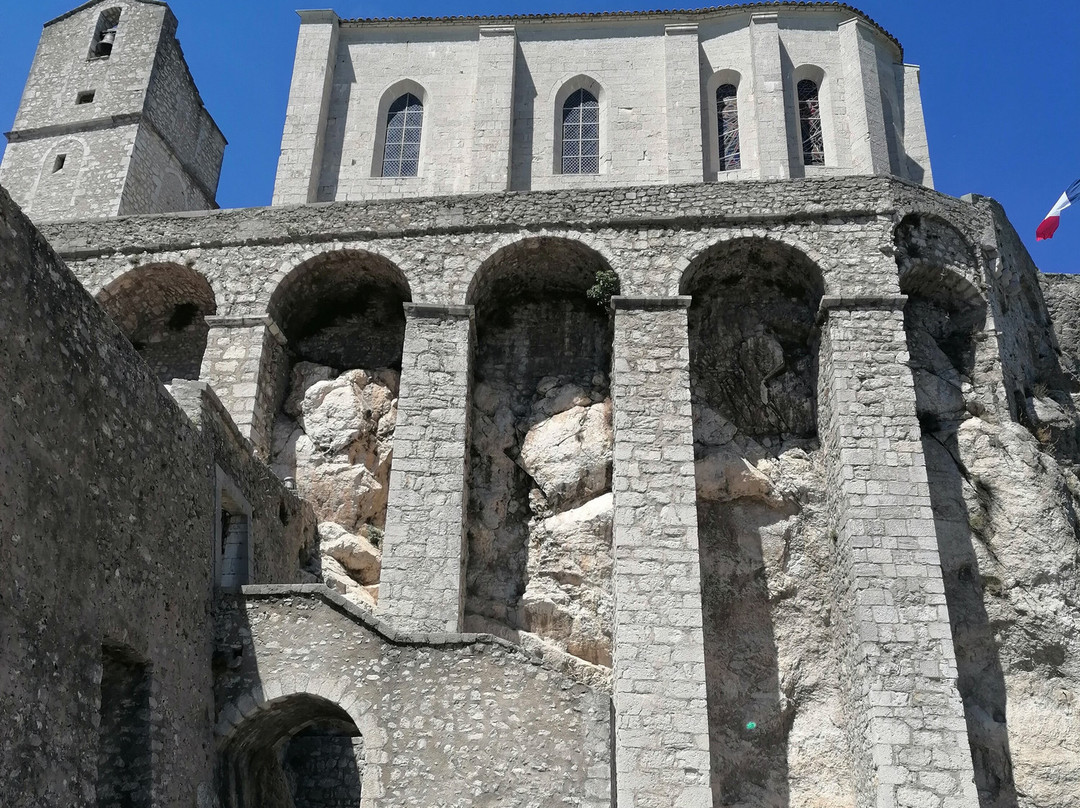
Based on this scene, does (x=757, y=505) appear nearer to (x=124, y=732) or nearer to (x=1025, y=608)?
(x=1025, y=608)

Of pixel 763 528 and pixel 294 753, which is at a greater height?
pixel 763 528

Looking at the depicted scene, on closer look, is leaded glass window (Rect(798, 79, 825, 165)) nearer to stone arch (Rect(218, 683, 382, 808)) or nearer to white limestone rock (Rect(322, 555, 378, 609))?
white limestone rock (Rect(322, 555, 378, 609))

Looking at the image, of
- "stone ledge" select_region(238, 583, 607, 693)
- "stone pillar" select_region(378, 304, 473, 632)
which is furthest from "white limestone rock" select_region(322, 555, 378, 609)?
"stone ledge" select_region(238, 583, 607, 693)

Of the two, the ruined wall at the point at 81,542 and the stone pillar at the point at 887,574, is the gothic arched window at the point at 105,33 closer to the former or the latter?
the ruined wall at the point at 81,542

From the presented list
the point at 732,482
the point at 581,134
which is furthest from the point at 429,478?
the point at 581,134

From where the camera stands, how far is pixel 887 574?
1160cm

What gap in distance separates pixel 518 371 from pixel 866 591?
5.62 m

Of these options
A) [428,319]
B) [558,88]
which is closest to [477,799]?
[428,319]

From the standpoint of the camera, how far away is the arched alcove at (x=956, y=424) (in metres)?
12.0

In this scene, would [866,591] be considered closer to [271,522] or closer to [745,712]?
[745,712]

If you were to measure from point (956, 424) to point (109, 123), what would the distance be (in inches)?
664

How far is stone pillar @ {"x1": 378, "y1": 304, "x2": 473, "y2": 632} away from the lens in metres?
11.8

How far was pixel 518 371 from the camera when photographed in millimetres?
14719

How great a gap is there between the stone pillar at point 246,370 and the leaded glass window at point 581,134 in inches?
274
